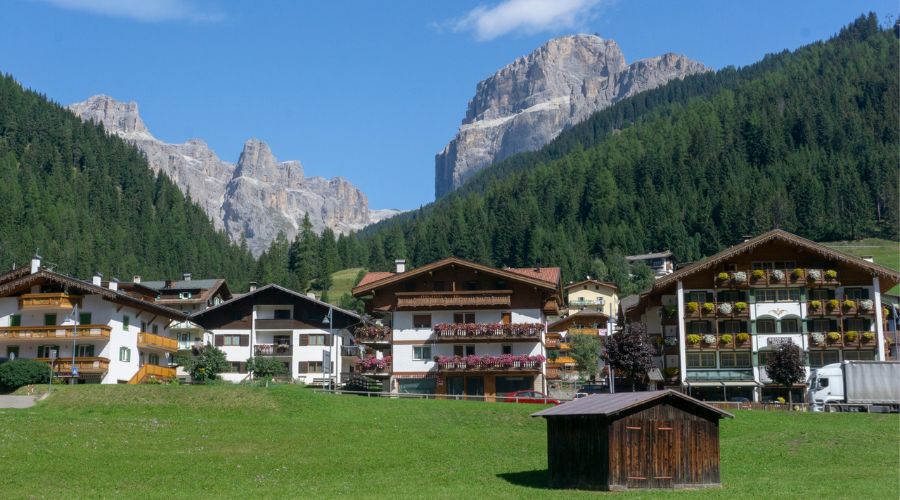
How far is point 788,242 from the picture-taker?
77250 millimetres

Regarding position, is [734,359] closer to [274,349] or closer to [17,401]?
[274,349]

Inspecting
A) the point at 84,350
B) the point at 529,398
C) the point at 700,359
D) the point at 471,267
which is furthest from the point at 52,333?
the point at 700,359

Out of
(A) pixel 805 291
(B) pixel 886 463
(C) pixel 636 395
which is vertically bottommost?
(B) pixel 886 463

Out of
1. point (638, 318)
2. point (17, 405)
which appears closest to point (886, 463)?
point (17, 405)

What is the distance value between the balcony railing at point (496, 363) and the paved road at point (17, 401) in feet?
98.4

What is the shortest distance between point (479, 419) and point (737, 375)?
→ 102ft

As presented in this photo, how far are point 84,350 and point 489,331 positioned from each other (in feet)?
98.4

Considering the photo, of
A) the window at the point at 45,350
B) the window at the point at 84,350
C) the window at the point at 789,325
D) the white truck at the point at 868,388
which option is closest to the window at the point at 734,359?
→ the window at the point at 789,325

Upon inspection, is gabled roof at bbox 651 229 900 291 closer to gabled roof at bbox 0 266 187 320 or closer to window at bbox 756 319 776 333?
window at bbox 756 319 776 333

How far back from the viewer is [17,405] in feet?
177

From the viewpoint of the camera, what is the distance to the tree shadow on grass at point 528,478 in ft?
115

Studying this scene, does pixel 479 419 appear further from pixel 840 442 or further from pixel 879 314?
pixel 879 314

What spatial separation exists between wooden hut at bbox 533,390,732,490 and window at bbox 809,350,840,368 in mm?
46627

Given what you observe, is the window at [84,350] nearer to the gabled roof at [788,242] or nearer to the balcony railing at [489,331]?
the balcony railing at [489,331]
